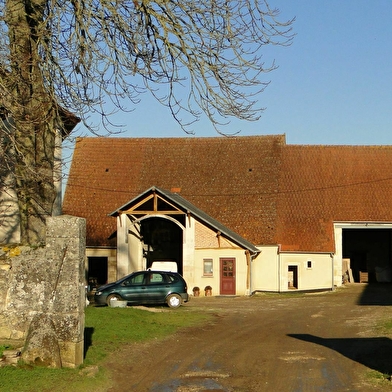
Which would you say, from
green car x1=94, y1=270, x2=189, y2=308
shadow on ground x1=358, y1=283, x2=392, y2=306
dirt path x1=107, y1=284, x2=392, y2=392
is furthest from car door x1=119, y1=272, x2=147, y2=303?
shadow on ground x1=358, y1=283, x2=392, y2=306

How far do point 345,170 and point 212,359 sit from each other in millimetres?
30134

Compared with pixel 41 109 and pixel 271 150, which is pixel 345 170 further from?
pixel 41 109

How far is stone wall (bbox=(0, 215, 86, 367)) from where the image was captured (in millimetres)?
10695

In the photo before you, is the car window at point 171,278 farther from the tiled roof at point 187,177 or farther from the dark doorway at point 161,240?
the tiled roof at point 187,177

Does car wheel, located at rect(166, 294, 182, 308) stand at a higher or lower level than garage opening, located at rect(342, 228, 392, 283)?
lower

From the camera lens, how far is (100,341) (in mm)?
14109

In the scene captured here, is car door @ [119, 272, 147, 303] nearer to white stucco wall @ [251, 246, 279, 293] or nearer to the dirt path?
the dirt path

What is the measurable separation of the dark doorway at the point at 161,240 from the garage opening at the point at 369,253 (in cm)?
1176

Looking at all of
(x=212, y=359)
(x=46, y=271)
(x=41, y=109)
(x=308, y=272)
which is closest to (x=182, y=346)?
(x=212, y=359)

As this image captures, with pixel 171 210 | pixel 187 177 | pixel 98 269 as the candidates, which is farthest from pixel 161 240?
pixel 187 177

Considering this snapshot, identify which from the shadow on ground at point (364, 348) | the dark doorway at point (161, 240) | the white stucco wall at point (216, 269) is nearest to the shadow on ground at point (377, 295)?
the white stucco wall at point (216, 269)

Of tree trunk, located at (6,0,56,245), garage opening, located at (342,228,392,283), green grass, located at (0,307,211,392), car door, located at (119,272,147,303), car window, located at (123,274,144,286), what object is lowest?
green grass, located at (0,307,211,392)

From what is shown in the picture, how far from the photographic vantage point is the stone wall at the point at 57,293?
35.1 ft

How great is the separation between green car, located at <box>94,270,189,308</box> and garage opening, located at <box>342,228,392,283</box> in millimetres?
20066
